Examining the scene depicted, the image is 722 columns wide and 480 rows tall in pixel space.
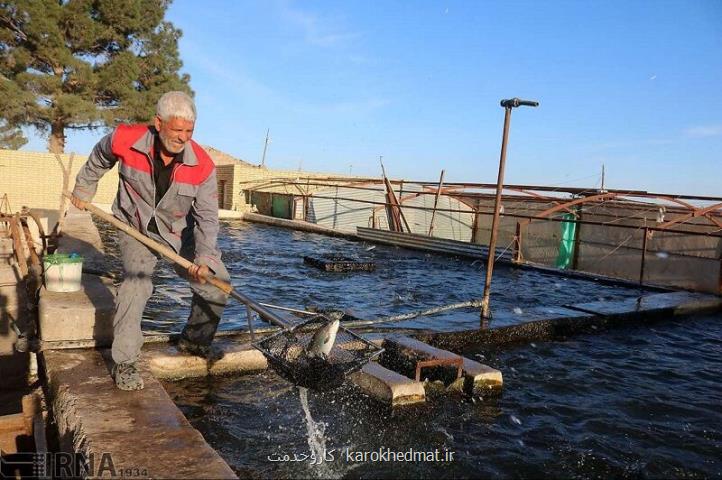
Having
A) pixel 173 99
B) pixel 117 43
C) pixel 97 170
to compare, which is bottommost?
pixel 97 170

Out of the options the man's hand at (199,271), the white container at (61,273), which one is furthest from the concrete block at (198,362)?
the man's hand at (199,271)

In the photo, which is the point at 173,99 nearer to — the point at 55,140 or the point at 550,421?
the point at 550,421

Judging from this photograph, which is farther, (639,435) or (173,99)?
(639,435)

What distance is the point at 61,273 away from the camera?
193 inches

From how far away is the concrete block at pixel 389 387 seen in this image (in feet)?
14.4

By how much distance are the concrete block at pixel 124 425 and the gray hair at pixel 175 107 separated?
1856 millimetres

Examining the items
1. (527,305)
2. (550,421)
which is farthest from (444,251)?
(550,421)

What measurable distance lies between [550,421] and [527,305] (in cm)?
510

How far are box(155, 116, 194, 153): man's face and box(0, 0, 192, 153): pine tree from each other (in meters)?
25.6

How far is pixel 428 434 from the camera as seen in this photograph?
4.08m

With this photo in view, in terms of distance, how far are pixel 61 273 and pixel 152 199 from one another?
1717 millimetres

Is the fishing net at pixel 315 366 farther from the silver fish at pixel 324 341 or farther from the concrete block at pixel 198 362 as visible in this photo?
the concrete block at pixel 198 362

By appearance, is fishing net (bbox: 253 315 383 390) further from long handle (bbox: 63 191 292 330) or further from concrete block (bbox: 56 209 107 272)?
concrete block (bbox: 56 209 107 272)

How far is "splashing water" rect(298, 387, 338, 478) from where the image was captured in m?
3.49
